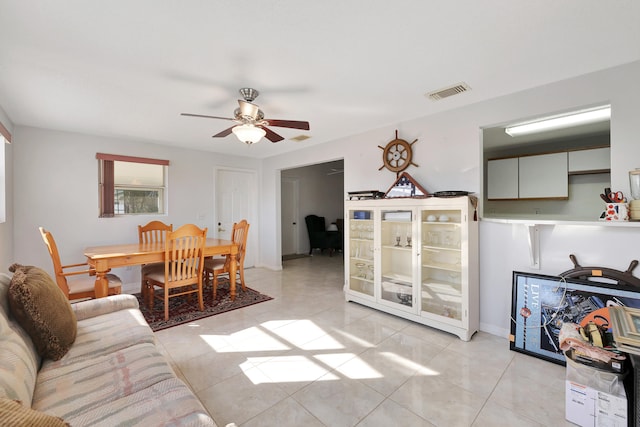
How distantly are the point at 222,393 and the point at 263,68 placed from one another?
2.31 metres

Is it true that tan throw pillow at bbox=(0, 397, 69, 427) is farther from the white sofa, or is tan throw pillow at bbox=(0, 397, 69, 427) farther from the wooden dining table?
the wooden dining table

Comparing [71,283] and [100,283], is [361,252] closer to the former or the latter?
[100,283]

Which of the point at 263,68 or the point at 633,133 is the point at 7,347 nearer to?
the point at 263,68

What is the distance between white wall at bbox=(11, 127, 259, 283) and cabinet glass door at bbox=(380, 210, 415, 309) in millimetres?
3414

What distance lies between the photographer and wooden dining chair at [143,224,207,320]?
9.78 feet

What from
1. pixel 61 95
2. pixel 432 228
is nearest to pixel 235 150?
pixel 61 95

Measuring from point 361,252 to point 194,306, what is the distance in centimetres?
221

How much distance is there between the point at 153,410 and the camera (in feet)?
3.46

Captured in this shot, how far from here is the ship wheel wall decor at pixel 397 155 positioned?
3.25 meters

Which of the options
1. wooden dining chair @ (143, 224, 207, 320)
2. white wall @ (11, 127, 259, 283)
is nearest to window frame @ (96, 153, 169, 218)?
white wall @ (11, 127, 259, 283)

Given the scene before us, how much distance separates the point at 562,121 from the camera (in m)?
2.74

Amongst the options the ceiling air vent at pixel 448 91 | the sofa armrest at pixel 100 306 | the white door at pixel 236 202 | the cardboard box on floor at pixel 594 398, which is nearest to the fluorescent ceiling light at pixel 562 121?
the ceiling air vent at pixel 448 91

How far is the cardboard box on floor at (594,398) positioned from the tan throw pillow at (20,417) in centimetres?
238

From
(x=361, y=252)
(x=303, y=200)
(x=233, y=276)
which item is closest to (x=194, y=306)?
(x=233, y=276)
